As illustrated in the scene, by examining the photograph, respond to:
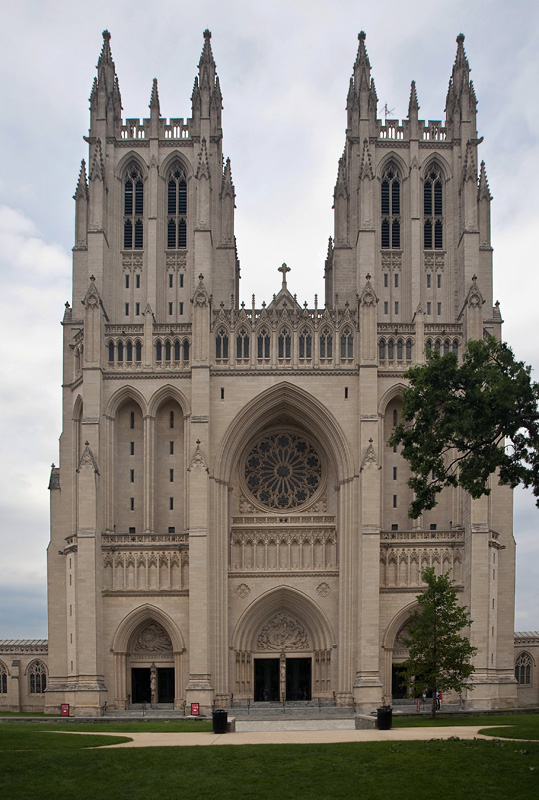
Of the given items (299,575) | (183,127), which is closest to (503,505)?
(299,575)

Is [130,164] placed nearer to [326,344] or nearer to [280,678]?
[326,344]

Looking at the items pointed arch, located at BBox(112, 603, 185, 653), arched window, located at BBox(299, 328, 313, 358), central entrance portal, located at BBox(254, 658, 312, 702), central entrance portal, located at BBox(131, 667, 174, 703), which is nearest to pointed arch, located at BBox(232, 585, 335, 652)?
central entrance portal, located at BBox(254, 658, 312, 702)

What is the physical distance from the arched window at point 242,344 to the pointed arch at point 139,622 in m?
14.9

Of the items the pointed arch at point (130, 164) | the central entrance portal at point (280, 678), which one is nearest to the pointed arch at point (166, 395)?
the pointed arch at point (130, 164)

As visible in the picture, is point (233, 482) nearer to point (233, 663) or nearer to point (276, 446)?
point (276, 446)

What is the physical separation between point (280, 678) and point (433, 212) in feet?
95.6

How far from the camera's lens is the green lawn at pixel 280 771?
918 inches

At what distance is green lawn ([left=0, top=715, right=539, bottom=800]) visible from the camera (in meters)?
23.3

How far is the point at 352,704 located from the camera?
2095 inches

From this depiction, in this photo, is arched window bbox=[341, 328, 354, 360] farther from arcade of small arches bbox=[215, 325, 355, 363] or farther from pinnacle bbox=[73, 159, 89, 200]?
pinnacle bbox=[73, 159, 89, 200]

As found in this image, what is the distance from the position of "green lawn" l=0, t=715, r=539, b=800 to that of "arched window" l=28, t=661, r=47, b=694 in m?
36.0

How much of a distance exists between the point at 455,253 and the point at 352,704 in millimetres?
26799

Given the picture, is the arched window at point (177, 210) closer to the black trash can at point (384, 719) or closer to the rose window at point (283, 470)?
the rose window at point (283, 470)

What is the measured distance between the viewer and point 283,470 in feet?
194
